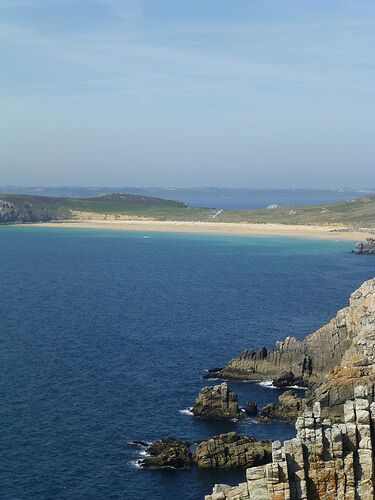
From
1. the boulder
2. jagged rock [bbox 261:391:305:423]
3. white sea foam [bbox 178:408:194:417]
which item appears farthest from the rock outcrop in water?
the boulder

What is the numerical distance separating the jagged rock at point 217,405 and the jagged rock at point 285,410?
7.66 feet

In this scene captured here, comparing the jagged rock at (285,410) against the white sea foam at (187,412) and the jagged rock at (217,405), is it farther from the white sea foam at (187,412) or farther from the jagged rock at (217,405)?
the white sea foam at (187,412)

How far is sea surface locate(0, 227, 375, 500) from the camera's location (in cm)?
5869

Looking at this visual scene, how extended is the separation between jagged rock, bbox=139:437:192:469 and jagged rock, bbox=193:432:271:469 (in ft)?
2.55

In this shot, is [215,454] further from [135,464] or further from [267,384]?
[267,384]

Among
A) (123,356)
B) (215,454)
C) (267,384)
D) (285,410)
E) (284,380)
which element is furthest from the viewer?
(123,356)

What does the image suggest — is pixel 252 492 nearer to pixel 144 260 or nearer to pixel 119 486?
pixel 119 486

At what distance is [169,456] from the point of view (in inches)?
2367

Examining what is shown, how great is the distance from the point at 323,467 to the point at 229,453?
28.5m

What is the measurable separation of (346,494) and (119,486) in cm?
2728

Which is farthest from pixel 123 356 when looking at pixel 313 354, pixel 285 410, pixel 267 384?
pixel 285 410

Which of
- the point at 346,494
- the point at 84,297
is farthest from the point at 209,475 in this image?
the point at 84,297

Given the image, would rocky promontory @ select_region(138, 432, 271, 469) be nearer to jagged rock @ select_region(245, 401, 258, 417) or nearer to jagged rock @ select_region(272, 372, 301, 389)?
jagged rock @ select_region(245, 401, 258, 417)

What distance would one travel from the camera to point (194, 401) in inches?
2933
